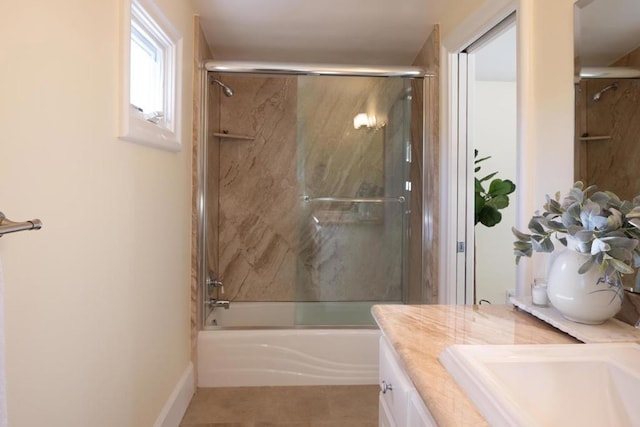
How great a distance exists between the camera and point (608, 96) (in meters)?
1.19

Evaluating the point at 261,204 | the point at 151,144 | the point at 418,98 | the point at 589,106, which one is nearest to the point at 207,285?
the point at 261,204

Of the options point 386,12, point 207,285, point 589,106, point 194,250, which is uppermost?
point 386,12

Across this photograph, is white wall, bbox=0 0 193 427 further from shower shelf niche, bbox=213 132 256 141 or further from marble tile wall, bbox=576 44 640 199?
marble tile wall, bbox=576 44 640 199

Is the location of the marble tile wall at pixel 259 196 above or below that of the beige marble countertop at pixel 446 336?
above

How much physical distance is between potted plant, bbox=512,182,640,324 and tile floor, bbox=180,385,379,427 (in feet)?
4.45

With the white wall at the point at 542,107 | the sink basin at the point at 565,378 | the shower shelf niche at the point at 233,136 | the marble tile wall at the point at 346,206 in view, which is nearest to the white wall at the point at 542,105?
the white wall at the point at 542,107

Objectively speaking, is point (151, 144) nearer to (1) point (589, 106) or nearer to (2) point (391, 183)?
(1) point (589, 106)

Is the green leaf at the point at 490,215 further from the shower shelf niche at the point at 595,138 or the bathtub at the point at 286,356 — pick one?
the shower shelf niche at the point at 595,138

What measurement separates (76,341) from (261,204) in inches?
84.8

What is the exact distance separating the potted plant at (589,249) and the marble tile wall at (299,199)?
1.94 m

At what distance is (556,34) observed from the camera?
1.39 m

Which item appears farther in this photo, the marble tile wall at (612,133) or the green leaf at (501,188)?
the green leaf at (501,188)

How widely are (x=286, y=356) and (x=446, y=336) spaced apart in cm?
161

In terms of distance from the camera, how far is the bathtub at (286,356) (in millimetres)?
2422
